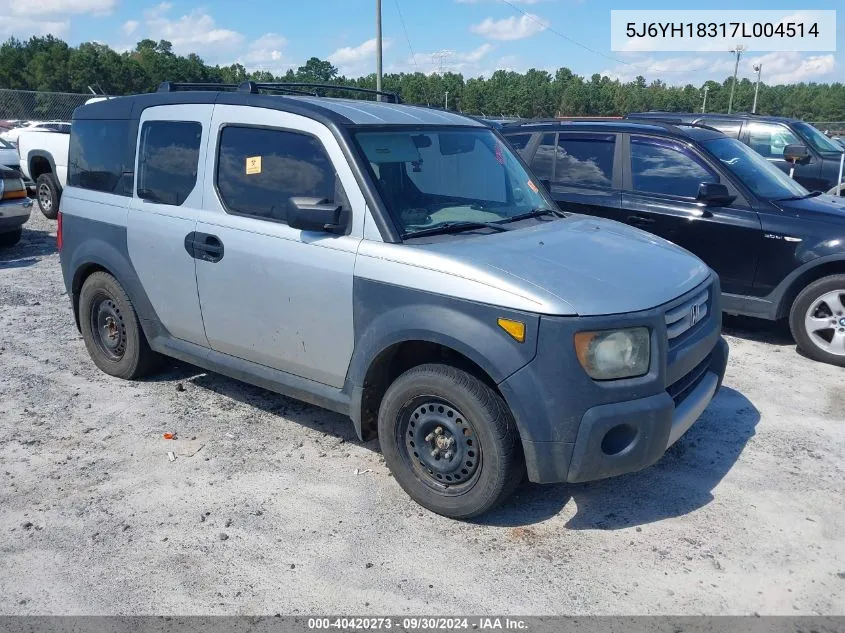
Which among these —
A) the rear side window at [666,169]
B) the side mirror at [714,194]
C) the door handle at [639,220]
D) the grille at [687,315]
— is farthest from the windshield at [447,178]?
the rear side window at [666,169]

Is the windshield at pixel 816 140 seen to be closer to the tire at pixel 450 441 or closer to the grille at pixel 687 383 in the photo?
the grille at pixel 687 383

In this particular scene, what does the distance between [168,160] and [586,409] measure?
10.4 feet

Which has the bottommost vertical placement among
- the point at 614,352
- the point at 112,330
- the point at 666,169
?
the point at 112,330

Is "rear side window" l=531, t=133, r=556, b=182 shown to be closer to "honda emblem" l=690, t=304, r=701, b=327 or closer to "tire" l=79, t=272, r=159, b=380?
"honda emblem" l=690, t=304, r=701, b=327

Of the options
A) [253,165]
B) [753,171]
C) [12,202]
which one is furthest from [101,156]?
[12,202]

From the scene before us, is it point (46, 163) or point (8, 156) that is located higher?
point (8, 156)

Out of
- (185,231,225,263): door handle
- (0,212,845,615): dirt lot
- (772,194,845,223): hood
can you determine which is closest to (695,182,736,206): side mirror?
(772,194,845,223): hood

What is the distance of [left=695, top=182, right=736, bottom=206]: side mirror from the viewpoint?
6602mm

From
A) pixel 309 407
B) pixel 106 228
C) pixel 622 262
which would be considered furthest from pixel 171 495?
pixel 622 262

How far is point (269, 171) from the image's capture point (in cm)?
439

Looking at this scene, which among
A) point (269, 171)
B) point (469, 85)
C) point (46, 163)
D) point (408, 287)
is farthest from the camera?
point (469, 85)

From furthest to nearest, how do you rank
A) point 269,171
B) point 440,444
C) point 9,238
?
point 9,238, point 269,171, point 440,444

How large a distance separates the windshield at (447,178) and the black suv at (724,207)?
8.29 ft

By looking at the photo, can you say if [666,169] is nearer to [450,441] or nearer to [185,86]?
[185,86]
